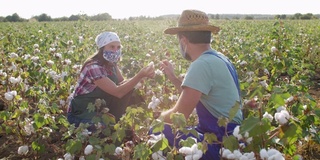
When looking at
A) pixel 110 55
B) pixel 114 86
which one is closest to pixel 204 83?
pixel 114 86

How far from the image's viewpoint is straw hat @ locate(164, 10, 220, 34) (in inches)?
100

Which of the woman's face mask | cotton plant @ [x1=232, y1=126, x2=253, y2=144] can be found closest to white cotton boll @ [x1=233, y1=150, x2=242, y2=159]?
cotton plant @ [x1=232, y1=126, x2=253, y2=144]

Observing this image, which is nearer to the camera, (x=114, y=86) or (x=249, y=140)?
(x=249, y=140)

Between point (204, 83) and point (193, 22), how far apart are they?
0.48 metres

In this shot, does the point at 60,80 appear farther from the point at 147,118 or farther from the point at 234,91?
the point at 234,91

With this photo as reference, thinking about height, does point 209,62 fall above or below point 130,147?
above

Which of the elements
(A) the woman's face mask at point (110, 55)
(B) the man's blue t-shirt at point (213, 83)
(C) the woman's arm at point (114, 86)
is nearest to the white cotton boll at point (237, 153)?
(B) the man's blue t-shirt at point (213, 83)

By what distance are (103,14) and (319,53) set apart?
46781mm

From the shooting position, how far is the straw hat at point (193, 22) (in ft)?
8.36

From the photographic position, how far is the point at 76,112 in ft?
12.2

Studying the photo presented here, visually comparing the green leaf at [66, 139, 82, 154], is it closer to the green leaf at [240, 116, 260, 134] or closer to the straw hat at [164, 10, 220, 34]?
the straw hat at [164, 10, 220, 34]

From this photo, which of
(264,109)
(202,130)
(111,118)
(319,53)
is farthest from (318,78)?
(111,118)

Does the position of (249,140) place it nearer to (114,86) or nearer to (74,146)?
(74,146)

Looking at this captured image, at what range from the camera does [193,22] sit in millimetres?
2646
